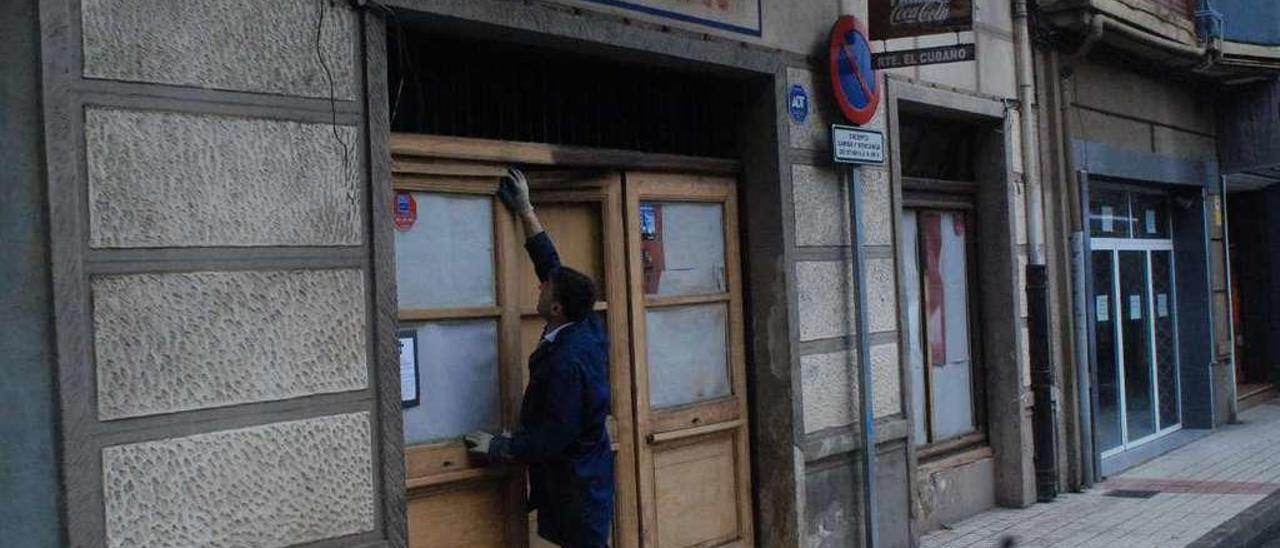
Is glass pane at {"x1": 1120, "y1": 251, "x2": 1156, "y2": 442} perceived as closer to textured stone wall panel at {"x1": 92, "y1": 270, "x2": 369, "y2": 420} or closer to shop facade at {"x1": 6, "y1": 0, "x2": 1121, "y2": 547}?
shop facade at {"x1": 6, "y1": 0, "x2": 1121, "y2": 547}

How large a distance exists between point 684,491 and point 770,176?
182cm

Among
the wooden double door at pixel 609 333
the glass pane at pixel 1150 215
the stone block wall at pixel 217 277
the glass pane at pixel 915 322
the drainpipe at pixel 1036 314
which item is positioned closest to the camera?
the stone block wall at pixel 217 277

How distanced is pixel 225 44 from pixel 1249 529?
7649 millimetres

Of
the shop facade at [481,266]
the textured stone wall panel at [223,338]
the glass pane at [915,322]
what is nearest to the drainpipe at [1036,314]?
the shop facade at [481,266]

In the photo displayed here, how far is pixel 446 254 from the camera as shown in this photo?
6027mm

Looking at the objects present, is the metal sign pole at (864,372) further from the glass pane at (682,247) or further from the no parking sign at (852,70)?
the glass pane at (682,247)

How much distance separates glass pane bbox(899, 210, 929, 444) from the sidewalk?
2.56 feet

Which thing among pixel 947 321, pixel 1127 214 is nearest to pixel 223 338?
pixel 947 321

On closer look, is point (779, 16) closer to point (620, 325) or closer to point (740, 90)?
point (740, 90)

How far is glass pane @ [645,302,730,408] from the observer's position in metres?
7.16

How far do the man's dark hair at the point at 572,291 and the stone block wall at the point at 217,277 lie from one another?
0.84m

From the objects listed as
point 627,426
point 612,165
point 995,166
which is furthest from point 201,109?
point 995,166

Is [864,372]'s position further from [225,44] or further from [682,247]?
[225,44]

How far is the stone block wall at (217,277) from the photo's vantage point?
4293 mm
